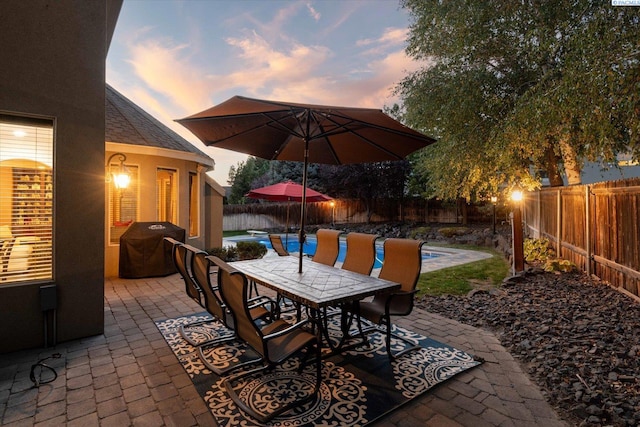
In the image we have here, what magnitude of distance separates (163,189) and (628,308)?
941 cm

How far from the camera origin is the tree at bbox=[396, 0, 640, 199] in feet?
14.8

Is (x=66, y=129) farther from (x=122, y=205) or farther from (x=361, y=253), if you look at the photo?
(x=122, y=205)

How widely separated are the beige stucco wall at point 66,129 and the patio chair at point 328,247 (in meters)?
2.91

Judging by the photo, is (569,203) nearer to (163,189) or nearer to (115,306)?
(115,306)

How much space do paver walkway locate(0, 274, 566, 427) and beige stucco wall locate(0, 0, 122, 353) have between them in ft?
1.10

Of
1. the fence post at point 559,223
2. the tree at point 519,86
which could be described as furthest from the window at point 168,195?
the fence post at point 559,223

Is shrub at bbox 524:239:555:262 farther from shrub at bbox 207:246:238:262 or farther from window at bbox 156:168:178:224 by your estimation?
window at bbox 156:168:178:224

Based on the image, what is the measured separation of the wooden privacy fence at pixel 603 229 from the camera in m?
4.11

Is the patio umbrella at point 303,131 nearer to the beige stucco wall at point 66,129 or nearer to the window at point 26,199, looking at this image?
the beige stucco wall at point 66,129

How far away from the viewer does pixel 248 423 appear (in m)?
2.15

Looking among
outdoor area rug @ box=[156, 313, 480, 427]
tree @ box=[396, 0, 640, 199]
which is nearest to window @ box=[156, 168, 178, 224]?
outdoor area rug @ box=[156, 313, 480, 427]

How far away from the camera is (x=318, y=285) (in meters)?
3.00

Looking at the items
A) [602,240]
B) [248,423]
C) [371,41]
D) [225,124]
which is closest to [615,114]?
[602,240]

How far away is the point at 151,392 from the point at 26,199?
8.70 ft
